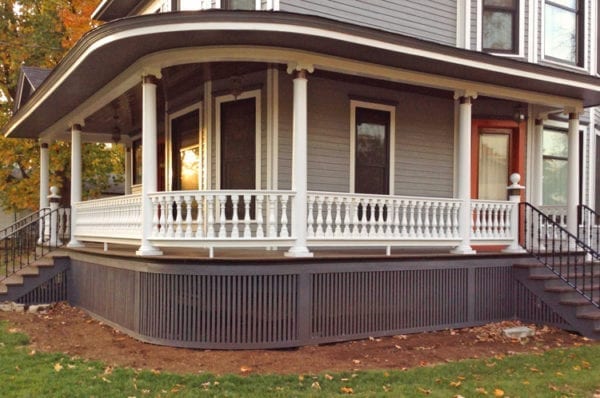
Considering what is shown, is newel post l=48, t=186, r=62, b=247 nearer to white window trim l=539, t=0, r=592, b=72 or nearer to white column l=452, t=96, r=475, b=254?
white column l=452, t=96, r=475, b=254

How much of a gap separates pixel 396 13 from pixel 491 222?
430 centimetres

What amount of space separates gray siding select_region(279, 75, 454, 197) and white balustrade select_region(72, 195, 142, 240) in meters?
2.28

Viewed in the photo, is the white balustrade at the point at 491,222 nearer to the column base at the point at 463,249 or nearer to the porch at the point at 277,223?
the porch at the point at 277,223

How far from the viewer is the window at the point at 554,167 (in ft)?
38.5

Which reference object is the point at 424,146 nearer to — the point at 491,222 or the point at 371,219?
the point at 491,222

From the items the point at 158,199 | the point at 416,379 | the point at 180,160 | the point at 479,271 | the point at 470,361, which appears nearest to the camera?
the point at 416,379

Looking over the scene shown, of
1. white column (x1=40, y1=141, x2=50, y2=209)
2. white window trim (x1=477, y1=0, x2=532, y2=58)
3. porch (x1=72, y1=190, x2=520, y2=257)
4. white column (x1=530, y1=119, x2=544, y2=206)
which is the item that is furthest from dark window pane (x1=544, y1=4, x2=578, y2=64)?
white column (x1=40, y1=141, x2=50, y2=209)

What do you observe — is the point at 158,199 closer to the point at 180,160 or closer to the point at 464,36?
the point at 180,160

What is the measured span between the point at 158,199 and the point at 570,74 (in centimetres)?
706

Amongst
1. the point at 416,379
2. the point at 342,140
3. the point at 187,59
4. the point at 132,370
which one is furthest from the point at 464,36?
the point at 132,370

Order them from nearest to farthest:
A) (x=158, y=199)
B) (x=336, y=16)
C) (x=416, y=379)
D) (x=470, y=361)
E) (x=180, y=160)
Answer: (x=416, y=379) → (x=470, y=361) → (x=158, y=199) → (x=336, y=16) → (x=180, y=160)

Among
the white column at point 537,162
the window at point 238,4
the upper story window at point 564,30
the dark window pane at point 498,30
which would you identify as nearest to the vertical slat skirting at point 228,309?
the window at point 238,4

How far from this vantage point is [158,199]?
7.50 m

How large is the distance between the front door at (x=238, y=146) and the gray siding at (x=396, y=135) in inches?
22.9
